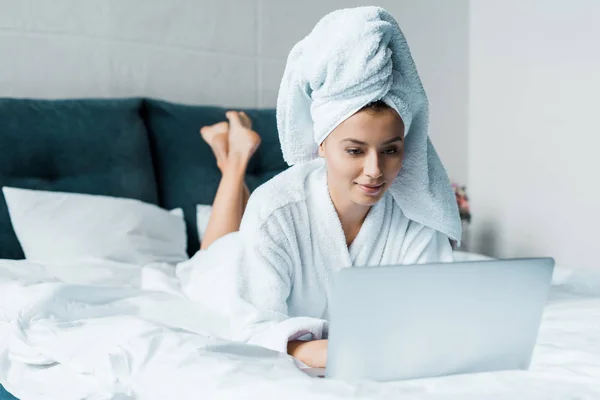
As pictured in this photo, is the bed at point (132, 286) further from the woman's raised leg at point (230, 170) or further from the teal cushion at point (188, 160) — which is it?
the woman's raised leg at point (230, 170)

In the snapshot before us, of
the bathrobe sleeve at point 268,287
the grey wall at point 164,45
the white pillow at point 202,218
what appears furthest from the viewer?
the grey wall at point 164,45

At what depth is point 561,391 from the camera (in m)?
1.19

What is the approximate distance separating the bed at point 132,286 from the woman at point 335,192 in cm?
18

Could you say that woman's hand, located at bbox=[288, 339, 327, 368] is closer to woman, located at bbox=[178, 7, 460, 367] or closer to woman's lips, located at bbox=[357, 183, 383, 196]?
woman, located at bbox=[178, 7, 460, 367]

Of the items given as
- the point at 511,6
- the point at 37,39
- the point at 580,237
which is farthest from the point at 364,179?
the point at 511,6

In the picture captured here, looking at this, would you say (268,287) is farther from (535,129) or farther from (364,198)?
(535,129)

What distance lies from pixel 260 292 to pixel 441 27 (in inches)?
128

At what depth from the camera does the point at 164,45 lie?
358 cm

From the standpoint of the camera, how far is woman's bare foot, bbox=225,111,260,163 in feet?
9.14

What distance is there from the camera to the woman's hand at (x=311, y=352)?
1460mm

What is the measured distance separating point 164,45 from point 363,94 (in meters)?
2.10

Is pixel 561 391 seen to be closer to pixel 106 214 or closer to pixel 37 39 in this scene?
pixel 106 214

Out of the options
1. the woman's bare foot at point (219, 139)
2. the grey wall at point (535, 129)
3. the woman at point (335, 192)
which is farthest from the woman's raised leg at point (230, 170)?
Result: the grey wall at point (535, 129)


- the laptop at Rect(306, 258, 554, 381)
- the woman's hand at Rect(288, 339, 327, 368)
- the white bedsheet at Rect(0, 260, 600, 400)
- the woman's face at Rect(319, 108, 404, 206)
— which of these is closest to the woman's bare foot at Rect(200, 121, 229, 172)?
the white bedsheet at Rect(0, 260, 600, 400)
